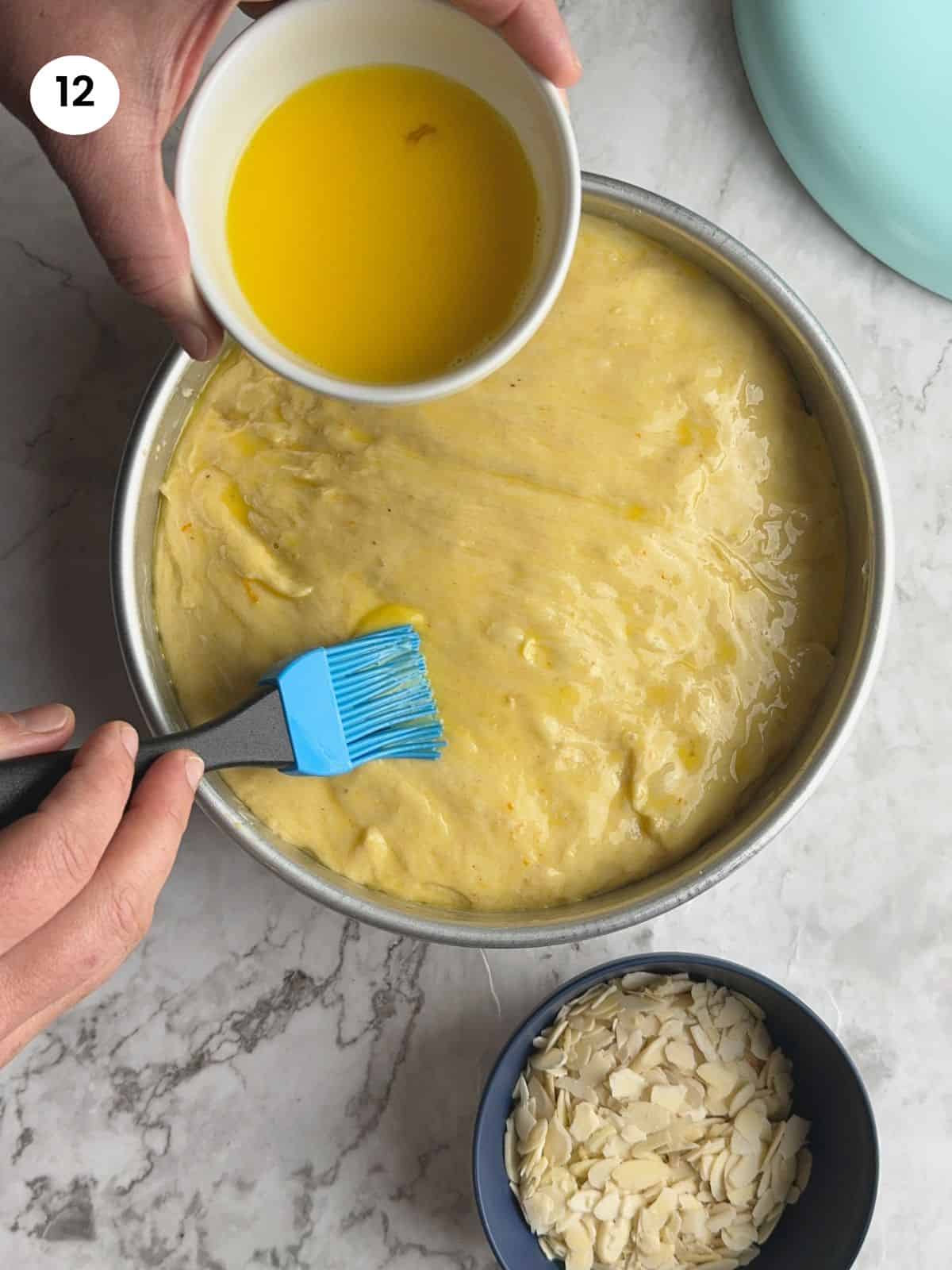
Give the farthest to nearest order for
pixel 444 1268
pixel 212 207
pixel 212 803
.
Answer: pixel 444 1268 < pixel 212 803 < pixel 212 207

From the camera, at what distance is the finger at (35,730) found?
1.18m

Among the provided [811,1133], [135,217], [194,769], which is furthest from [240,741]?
[811,1133]

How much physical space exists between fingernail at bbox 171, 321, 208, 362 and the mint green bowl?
840 millimetres

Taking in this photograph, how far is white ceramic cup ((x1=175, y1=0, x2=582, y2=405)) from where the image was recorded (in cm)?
97

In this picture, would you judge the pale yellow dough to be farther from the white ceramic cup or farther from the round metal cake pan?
the white ceramic cup

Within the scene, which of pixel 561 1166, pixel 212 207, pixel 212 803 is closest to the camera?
pixel 212 207

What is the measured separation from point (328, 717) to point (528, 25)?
0.67 meters

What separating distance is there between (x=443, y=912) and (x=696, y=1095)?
0.40 meters

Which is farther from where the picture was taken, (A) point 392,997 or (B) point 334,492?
(A) point 392,997

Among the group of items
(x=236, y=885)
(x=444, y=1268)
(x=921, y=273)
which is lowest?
(x=444, y=1268)

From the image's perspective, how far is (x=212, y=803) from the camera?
1248mm

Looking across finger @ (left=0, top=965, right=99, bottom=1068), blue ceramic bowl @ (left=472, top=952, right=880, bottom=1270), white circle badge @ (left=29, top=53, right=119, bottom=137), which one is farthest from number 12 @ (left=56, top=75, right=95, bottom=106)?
blue ceramic bowl @ (left=472, top=952, right=880, bottom=1270)

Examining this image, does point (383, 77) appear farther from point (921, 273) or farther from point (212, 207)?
point (921, 273)

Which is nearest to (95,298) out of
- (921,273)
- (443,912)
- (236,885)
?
(236,885)
